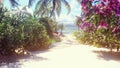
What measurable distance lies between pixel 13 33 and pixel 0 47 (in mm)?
949

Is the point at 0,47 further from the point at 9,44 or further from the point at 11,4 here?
the point at 11,4

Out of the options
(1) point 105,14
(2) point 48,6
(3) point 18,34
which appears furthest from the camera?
(2) point 48,6

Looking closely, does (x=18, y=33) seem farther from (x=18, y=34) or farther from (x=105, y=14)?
(x=105, y=14)

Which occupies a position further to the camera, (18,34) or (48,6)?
(48,6)

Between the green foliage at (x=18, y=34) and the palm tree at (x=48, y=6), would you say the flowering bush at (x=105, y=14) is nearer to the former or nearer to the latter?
the green foliage at (x=18, y=34)

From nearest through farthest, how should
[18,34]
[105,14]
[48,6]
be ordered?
1. [105,14]
2. [18,34]
3. [48,6]

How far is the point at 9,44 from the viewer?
1273cm

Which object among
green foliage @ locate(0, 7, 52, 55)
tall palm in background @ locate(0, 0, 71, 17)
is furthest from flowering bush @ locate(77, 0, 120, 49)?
tall palm in background @ locate(0, 0, 71, 17)

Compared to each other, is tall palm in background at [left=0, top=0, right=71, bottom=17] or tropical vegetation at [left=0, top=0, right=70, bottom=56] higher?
tall palm in background at [left=0, top=0, right=71, bottom=17]

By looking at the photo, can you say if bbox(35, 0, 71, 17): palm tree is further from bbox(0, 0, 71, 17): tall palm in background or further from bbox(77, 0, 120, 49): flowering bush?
bbox(77, 0, 120, 49): flowering bush

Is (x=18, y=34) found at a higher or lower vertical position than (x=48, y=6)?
lower

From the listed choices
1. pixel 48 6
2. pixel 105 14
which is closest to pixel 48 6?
pixel 48 6

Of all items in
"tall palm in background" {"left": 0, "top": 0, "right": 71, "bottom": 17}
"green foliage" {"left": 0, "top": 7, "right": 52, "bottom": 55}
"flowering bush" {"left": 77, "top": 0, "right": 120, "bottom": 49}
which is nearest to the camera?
"flowering bush" {"left": 77, "top": 0, "right": 120, "bottom": 49}

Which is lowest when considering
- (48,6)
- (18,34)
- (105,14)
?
(18,34)
